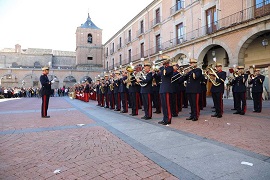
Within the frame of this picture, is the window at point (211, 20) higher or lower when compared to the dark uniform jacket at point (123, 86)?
higher

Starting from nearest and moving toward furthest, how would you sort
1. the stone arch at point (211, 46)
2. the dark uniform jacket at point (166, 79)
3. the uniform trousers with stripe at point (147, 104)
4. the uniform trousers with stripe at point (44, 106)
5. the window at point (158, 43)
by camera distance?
the dark uniform jacket at point (166, 79) < the uniform trousers with stripe at point (147, 104) < the uniform trousers with stripe at point (44, 106) < the stone arch at point (211, 46) < the window at point (158, 43)

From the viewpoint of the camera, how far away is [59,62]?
5509cm

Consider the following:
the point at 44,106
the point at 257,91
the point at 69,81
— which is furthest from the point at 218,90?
the point at 69,81

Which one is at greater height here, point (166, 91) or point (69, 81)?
point (69, 81)

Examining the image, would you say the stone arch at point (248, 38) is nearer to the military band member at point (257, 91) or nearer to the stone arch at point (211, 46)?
the stone arch at point (211, 46)

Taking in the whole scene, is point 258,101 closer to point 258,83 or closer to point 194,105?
point 258,83

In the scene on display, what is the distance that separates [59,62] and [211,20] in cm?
4658

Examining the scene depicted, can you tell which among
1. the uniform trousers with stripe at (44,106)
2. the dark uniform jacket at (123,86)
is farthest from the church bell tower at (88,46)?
the uniform trousers with stripe at (44,106)

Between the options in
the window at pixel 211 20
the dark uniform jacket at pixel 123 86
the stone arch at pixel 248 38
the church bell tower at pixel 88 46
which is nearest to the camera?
the dark uniform jacket at pixel 123 86

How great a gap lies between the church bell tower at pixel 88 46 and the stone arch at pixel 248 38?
36.3 m

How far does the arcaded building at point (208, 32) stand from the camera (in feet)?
45.0

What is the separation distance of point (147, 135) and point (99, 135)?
1129mm

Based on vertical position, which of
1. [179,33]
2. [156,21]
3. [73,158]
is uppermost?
[156,21]

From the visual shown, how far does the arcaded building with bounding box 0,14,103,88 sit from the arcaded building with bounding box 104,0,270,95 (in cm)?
1917
